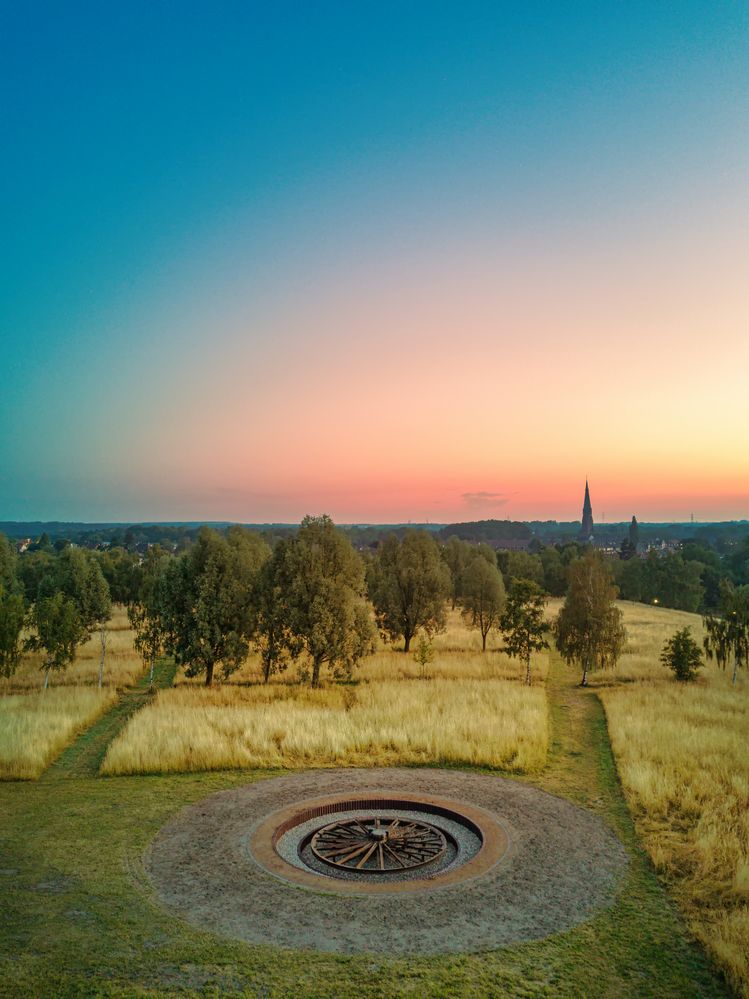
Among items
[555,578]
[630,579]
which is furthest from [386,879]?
[630,579]

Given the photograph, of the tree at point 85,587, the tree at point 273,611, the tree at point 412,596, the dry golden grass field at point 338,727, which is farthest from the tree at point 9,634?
the tree at point 412,596

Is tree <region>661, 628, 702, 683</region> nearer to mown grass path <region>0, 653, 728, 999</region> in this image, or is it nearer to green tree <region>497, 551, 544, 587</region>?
mown grass path <region>0, 653, 728, 999</region>

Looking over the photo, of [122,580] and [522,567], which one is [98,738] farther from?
[522,567]

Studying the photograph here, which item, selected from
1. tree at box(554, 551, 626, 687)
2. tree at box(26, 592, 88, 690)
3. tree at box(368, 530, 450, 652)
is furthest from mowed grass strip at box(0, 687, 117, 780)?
tree at box(554, 551, 626, 687)

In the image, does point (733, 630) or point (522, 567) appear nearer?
point (733, 630)

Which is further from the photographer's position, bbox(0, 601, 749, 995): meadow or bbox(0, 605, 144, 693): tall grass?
bbox(0, 605, 144, 693): tall grass

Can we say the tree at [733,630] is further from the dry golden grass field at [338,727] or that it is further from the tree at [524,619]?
the dry golden grass field at [338,727]

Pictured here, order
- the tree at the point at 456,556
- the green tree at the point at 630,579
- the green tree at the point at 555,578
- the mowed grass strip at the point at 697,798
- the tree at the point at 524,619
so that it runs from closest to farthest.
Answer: the mowed grass strip at the point at 697,798, the tree at the point at 524,619, the tree at the point at 456,556, the green tree at the point at 555,578, the green tree at the point at 630,579
